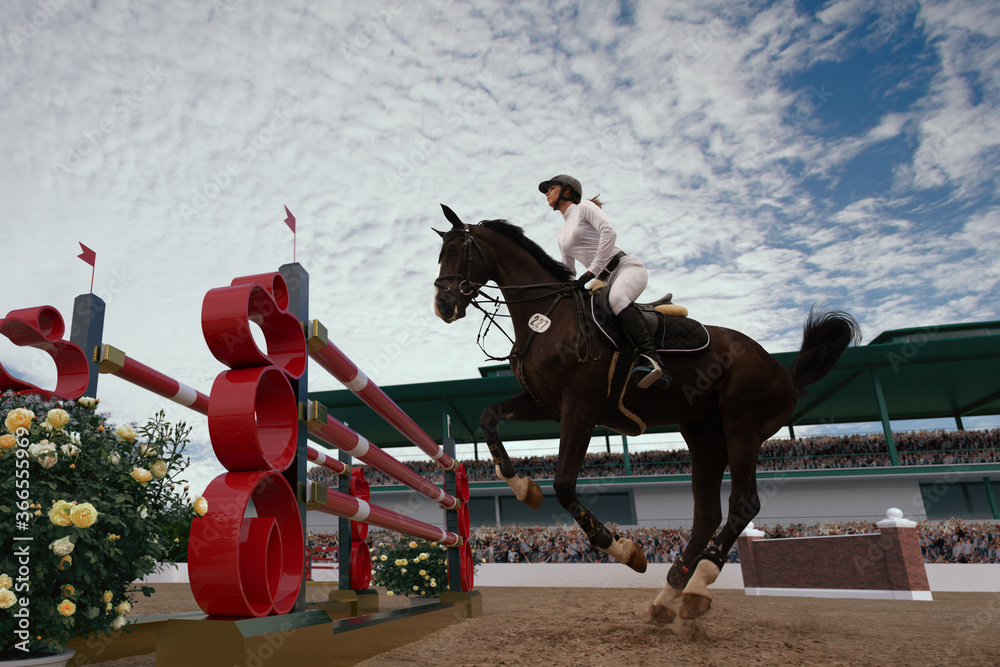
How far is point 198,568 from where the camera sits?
7.18 ft

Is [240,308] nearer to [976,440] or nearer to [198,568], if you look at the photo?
[198,568]

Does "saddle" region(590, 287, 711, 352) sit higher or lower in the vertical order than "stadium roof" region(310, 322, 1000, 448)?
lower

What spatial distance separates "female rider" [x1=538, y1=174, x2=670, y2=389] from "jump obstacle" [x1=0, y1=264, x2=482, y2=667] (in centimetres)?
163

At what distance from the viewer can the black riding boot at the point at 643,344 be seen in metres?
3.58

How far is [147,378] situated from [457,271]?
72.7 inches

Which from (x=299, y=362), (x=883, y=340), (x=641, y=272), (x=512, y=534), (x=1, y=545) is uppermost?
(x=883, y=340)

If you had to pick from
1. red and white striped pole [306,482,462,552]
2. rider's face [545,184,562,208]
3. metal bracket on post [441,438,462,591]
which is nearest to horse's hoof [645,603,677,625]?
red and white striped pole [306,482,462,552]

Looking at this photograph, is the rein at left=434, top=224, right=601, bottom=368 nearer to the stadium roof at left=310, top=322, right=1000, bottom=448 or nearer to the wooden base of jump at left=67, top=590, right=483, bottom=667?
the wooden base of jump at left=67, top=590, right=483, bottom=667

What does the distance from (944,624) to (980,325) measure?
79.6 ft

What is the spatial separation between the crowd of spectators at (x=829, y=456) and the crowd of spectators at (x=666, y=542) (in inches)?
153

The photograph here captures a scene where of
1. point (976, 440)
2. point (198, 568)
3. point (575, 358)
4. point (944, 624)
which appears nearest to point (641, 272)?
point (575, 358)

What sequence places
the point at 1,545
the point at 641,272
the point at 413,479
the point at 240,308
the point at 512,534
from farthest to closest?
the point at 512,534 < the point at 413,479 < the point at 641,272 < the point at 240,308 < the point at 1,545

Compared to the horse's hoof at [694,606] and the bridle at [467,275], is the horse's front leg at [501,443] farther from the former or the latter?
the horse's hoof at [694,606]

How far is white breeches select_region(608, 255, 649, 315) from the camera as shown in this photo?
12.2 ft
